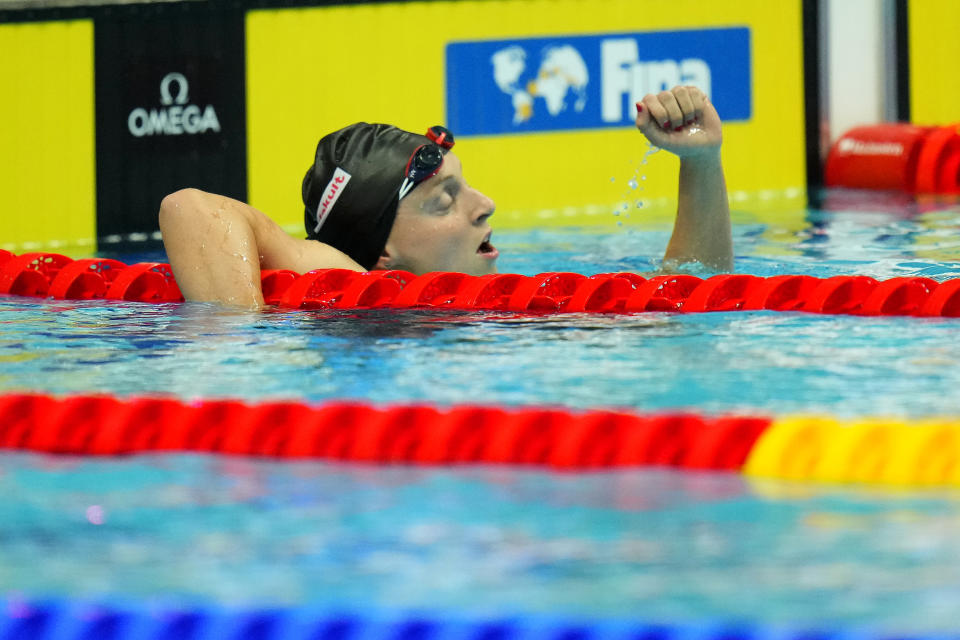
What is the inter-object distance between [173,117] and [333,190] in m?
2.70

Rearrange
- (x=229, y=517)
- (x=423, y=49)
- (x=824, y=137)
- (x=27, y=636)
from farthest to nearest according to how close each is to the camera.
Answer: (x=824, y=137)
(x=423, y=49)
(x=229, y=517)
(x=27, y=636)

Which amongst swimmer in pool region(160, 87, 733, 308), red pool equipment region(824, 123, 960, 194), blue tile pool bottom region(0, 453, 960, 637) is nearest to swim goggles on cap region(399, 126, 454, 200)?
swimmer in pool region(160, 87, 733, 308)

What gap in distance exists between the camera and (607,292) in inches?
150

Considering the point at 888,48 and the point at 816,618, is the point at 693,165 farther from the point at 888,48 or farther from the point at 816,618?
the point at 888,48

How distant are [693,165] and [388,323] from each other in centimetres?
99

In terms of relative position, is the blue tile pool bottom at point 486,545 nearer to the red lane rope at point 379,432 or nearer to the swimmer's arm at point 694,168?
the red lane rope at point 379,432

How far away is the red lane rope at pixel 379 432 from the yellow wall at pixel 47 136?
3.62 metres

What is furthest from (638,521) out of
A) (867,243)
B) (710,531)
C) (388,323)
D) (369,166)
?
(867,243)

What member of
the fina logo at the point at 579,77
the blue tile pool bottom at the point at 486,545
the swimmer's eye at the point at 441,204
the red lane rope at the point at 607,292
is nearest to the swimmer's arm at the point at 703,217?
the red lane rope at the point at 607,292

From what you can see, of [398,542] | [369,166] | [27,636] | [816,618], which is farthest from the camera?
[369,166]

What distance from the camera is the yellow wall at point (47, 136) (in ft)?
→ 20.0

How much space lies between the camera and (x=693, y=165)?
3.97 metres

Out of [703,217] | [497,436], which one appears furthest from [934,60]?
[497,436]

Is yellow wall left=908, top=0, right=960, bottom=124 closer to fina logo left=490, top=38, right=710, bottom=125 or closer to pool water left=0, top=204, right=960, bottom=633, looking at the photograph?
fina logo left=490, top=38, right=710, bottom=125
